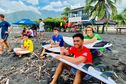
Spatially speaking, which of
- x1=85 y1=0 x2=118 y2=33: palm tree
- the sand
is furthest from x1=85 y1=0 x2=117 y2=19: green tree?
the sand

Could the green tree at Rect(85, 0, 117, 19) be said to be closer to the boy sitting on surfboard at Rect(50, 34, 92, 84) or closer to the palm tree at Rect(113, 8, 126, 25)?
the palm tree at Rect(113, 8, 126, 25)

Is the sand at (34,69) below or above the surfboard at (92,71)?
below

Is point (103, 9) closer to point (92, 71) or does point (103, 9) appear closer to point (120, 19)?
point (120, 19)

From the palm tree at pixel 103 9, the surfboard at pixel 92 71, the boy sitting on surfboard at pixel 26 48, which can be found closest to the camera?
the surfboard at pixel 92 71

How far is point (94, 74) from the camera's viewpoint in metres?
5.80

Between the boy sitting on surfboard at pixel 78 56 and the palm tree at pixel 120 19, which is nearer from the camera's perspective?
the boy sitting on surfboard at pixel 78 56

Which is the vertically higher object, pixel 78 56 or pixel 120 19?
pixel 78 56

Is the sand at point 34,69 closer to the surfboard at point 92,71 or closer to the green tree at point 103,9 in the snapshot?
the surfboard at point 92,71

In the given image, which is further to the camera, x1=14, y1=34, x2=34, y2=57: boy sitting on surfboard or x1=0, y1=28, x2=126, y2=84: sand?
x1=14, y1=34, x2=34, y2=57: boy sitting on surfboard

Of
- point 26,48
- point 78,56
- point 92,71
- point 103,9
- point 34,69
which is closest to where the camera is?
point 92,71

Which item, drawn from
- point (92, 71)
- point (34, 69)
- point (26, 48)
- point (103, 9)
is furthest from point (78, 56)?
point (103, 9)

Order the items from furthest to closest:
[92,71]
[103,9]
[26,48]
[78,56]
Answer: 1. [103,9]
2. [26,48]
3. [78,56]
4. [92,71]

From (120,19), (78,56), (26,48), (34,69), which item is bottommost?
(120,19)

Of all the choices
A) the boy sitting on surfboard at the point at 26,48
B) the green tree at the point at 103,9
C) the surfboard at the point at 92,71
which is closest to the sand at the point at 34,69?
the boy sitting on surfboard at the point at 26,48
